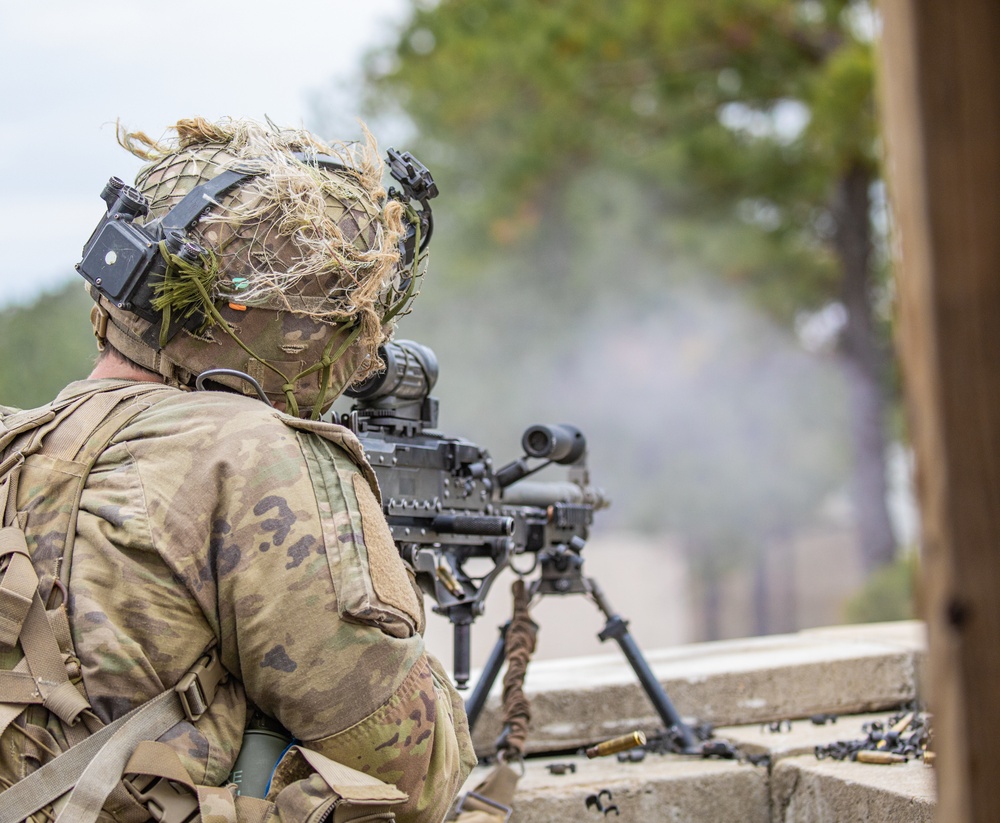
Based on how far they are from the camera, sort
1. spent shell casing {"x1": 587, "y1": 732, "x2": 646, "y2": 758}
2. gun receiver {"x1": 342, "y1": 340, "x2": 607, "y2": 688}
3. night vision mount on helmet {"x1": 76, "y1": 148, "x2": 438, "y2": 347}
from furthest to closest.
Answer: spent shell casing {"x1": 587, "y1": 732, "x2": 646, "y2": 758}
gun receiver {"x1": 342, "y1": 340, "x2": 607, "y2": 688}
night vision mount on helmet {"x1": 76, "y1": 148, "x2": 438, "y2": 347}

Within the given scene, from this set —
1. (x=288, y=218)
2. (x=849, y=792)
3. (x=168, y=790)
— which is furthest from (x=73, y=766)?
(x=849, y=792)

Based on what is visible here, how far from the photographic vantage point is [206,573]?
71.8 inches

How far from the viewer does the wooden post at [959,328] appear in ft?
3.10

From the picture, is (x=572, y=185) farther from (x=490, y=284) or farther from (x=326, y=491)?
(x=326, y=491)

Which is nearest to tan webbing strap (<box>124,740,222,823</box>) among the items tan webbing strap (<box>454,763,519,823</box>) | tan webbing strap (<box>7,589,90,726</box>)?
tan webbing strap (<box>7,589,90,726</box>)

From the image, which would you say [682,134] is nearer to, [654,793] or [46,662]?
[654,793]

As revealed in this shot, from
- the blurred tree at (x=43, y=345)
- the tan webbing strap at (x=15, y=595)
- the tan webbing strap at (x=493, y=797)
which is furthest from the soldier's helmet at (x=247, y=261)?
the blurred tree at (x=43, y=345)

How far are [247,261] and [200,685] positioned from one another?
75 cm

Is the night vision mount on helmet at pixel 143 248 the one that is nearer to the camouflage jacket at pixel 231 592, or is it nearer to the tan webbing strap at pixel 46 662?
the camouflage jacket at pixel 231 592

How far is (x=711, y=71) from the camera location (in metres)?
12.5

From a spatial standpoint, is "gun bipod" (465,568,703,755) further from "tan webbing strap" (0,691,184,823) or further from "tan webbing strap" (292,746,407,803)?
"tan webbing strap" (0,691,184,823)

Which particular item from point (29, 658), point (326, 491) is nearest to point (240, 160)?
point (326, 491)

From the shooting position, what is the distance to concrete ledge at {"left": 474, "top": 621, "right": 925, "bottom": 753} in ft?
13.7

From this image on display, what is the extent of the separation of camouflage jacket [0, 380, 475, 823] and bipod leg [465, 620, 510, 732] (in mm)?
1780
